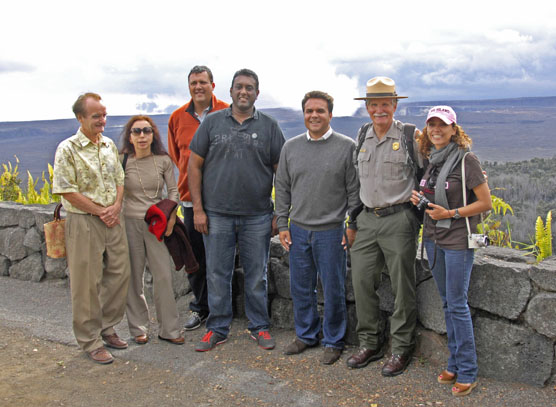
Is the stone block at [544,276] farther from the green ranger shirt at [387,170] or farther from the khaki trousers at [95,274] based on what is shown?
the khaki trousers at [95,274]

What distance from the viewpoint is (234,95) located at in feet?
16.2

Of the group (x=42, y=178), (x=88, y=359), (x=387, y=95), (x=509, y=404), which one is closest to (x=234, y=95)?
(x=387, y=95)

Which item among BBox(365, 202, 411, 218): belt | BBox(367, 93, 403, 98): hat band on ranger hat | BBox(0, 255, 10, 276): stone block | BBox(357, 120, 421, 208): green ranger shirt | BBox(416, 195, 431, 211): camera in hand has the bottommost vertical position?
BBox(0, 255, 10, 276): stone block

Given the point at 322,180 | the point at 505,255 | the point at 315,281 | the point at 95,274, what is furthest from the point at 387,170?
the point at 95,274

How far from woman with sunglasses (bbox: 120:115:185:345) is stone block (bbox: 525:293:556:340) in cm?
297

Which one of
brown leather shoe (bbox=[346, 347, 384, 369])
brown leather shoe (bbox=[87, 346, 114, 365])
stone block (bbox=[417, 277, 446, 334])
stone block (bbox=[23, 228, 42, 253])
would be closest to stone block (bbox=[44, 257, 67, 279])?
stone block (bbox=[23, 228, 42, 253])

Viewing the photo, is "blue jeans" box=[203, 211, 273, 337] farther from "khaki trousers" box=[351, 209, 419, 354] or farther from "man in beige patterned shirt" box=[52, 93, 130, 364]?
"khaki trousers" box=[351, 209, 419, 354]

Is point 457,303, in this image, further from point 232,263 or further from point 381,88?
point 232,263

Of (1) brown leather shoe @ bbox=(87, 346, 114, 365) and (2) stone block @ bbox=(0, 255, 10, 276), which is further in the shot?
(2) stone block @ bbox=(0, 255, 10, 276)

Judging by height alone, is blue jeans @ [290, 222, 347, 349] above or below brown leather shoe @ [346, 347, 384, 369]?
above

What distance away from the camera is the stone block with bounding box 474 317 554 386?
4.34 m

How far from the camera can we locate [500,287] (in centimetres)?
441

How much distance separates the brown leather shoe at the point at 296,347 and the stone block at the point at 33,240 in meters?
4.27

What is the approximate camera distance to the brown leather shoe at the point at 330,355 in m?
4.84
